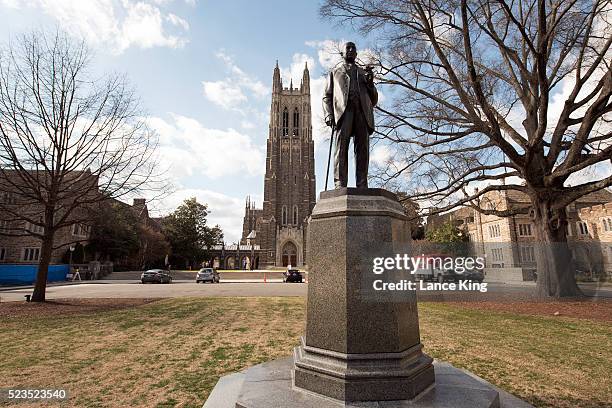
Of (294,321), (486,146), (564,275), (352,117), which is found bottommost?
(294,321)

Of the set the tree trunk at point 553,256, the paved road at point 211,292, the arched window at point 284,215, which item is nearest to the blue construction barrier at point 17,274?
the paved road at point 211,292

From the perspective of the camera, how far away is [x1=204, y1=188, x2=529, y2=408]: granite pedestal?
126 inches

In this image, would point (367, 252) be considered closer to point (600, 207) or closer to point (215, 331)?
point (215, 331)

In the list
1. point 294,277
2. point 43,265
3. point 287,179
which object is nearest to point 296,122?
point 287,179

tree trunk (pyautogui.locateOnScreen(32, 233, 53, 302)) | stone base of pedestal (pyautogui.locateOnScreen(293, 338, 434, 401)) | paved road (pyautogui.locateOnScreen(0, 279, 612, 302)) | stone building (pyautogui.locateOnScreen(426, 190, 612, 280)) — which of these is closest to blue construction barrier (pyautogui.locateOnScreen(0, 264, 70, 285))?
paved road (pyautogui.locateOnScreen(0, 279, 612, 302))

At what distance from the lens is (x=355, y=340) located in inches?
134

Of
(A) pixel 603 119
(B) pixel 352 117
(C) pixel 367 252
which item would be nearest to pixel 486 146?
(A) pixel 603 119

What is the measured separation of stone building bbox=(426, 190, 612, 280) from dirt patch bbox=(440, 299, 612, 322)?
53.3ft

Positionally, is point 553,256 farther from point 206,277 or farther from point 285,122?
point 285,122

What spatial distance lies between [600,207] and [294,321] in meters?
44.0

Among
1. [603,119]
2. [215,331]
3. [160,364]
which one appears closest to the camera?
[160,364]

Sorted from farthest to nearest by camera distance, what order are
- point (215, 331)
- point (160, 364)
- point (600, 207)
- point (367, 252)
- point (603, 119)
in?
point (600, 207)
point (603, 119)
point (215, 331)
point (160, 364)
point (367, 252)

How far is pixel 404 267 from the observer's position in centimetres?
386

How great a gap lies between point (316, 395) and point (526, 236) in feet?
158
